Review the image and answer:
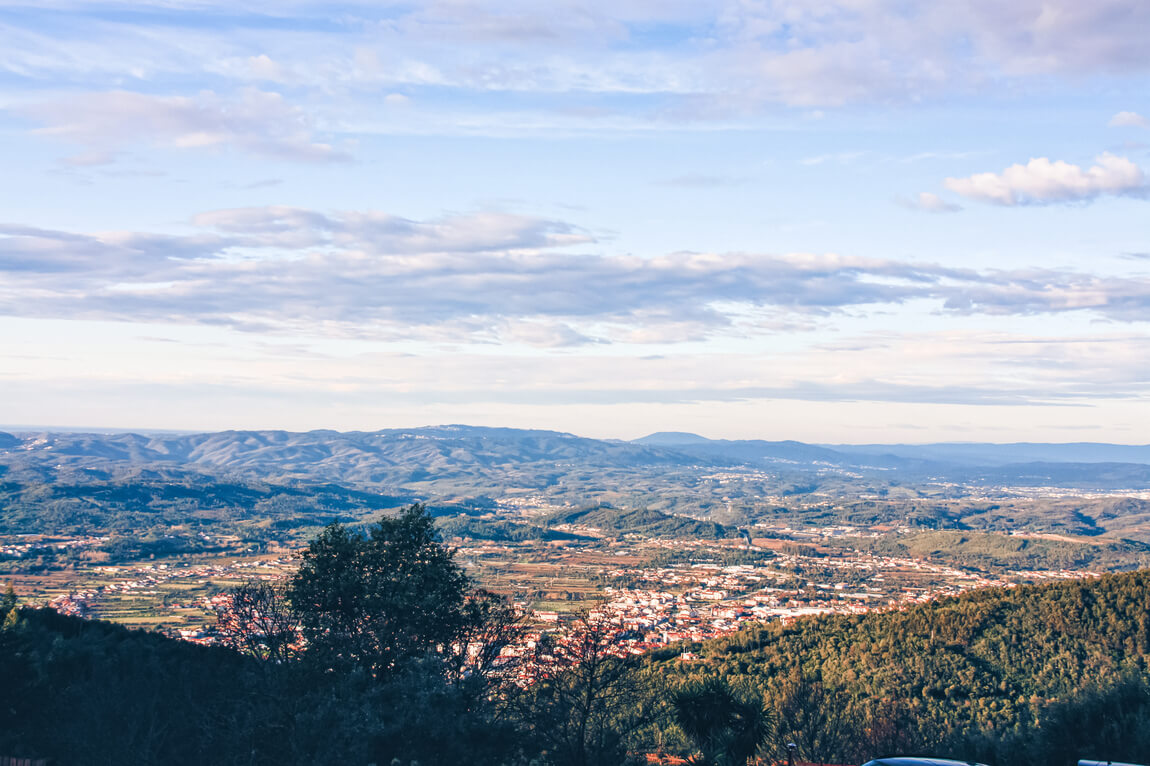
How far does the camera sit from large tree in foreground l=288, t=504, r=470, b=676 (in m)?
25.1

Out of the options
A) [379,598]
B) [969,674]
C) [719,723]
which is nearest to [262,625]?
[379,598]

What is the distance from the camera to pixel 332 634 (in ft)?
82.0

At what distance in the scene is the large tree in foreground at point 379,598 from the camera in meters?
25.1

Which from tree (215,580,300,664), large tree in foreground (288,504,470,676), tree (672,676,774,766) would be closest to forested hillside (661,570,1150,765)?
tree (672,676,774,766)

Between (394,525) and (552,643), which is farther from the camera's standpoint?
(394,525)

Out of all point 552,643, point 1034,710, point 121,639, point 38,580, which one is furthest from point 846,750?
point 38,580

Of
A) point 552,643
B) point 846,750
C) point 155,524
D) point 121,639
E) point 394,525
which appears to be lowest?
point 155,524

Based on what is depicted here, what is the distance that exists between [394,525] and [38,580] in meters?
113

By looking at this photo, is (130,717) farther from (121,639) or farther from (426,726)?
(121,639)

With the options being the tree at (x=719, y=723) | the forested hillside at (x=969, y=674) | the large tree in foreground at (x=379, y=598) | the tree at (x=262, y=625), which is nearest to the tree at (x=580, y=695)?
the tree at (x=719, y=723)

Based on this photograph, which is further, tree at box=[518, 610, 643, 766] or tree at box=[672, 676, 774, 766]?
tree at box=[672, 676, 774, 766]

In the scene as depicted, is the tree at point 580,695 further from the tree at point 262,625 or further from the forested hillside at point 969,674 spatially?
the forested hillside at point 969,674

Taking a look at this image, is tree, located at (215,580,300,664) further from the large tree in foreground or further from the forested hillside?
the forested hillside

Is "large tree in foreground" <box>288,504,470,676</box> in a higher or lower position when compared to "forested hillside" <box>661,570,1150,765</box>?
higher
